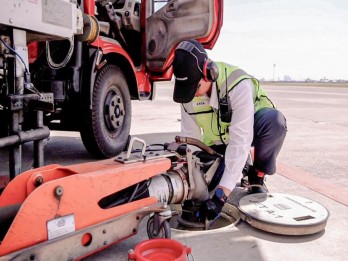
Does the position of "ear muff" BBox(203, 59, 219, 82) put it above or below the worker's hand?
above

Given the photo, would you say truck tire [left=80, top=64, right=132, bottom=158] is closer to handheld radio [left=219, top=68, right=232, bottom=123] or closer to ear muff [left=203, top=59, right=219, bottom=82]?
handheld radio [left=219, top=68, right=232, bottom=123]

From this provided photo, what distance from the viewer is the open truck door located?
4188mm

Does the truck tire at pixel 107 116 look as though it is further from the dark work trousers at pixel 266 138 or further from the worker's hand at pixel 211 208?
the worker's hand at pixel 211 208

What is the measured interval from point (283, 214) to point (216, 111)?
77 centimetres

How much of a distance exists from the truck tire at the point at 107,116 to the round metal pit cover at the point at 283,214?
1765 millimetres

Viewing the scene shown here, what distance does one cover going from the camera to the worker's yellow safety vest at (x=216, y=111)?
2311 mm

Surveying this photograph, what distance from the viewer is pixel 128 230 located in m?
1.78

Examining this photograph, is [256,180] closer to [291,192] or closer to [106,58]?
[291,192]

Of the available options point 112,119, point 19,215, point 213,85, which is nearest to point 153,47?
point 112,119

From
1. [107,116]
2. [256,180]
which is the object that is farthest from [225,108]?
[107,116]

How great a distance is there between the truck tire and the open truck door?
0.71m

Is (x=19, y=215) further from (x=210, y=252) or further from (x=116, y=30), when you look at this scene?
(x=116, y=30)

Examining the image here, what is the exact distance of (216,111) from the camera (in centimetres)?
244

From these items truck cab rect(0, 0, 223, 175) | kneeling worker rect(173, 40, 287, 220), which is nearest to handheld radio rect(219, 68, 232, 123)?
kneeling worker rect(173, 40, 287, 220)
